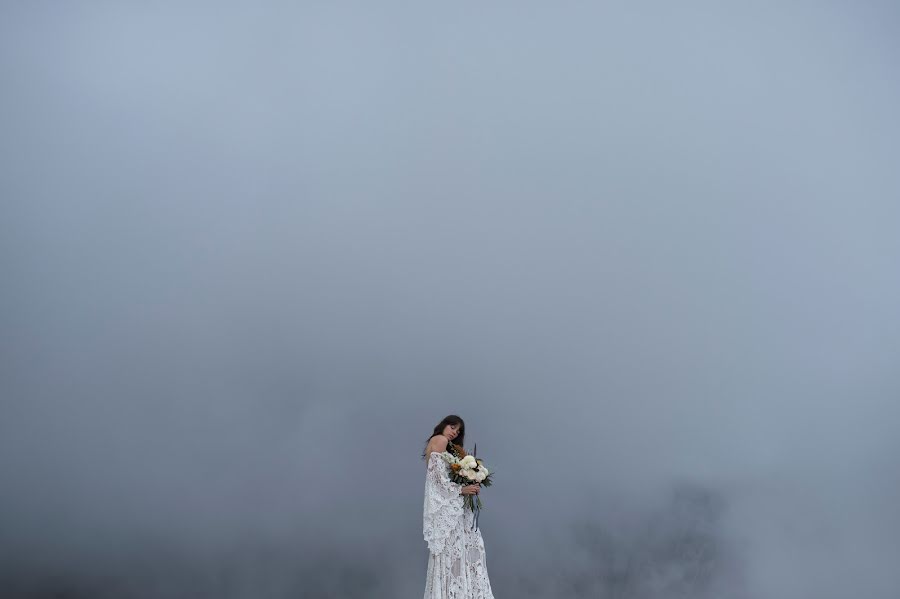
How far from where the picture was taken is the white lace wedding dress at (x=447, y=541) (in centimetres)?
661

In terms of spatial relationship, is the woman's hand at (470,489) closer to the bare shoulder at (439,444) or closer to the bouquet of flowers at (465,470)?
the bouquet of flowers at (465,470)

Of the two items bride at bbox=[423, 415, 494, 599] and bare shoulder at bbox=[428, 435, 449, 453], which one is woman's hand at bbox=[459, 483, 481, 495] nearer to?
bride at bbox=[423, 415, 494, 599]

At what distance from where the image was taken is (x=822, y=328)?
11.4 metres

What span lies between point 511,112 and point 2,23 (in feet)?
22.6

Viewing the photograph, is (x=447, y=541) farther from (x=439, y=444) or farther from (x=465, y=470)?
(x=439, y=444)

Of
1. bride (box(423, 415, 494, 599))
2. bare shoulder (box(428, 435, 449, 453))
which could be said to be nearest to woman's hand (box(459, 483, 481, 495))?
bride (box(423, 415, 494, 599))

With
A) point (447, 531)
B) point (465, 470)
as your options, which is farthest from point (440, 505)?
point (465, 470)

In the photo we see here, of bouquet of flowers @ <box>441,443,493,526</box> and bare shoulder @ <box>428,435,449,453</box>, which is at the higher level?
bare shoulder @ <box>428,435,449,453</box>

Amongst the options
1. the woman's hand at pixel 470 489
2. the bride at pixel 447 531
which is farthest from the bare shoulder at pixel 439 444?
the woman's hand at pixel 470 489

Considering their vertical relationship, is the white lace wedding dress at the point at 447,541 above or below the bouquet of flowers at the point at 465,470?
below

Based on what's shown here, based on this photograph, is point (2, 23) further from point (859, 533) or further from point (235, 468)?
point (859, 533)

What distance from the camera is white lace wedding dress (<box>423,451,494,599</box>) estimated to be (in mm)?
6605

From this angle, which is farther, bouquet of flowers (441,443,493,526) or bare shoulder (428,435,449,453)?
bare shoulder (428,435,449,453)

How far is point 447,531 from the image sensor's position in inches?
260
